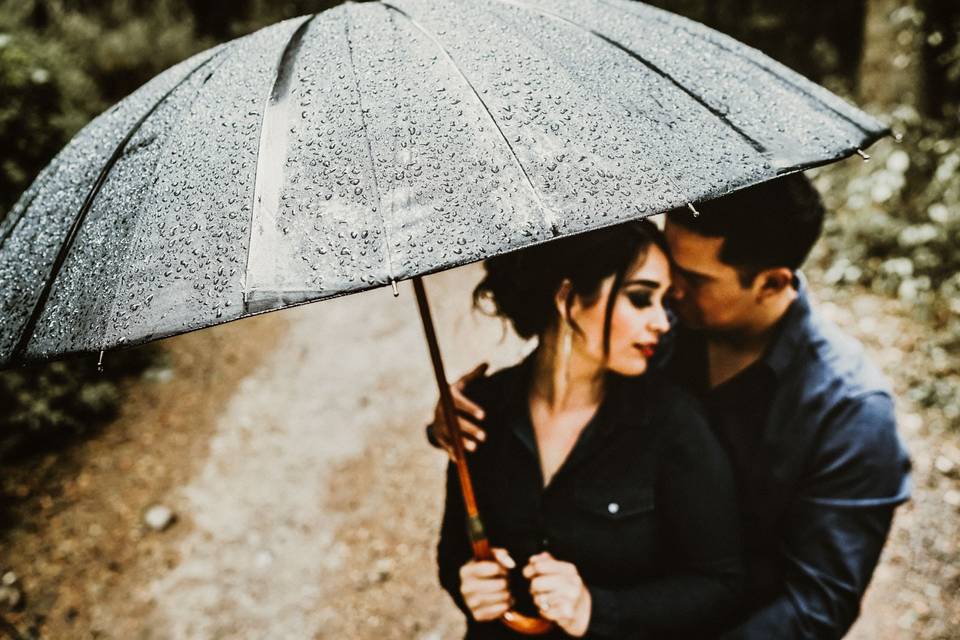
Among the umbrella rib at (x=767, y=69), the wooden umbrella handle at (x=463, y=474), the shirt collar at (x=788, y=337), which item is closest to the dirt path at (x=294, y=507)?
the shirt collar at (x=788, y=337)

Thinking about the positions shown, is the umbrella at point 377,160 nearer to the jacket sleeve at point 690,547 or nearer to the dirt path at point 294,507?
the jacket sleeve at point 690,547

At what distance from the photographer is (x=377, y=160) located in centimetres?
101

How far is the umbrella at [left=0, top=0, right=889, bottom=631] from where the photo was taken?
0.95 m

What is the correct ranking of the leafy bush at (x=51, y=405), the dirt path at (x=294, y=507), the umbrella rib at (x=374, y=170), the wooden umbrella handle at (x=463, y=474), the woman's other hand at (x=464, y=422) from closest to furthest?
the umbrella rib at (x=374, y=170)
the wooden umbrella handle at (x=463, y=474)
the woman's other hand at (x=464, y=422)
the dirt path at (x=294, y=507)
the leafy bush at (x=51, y=405)

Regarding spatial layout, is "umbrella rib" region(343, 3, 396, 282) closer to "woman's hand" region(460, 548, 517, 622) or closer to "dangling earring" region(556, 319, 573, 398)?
"dangling earring" region(556, 319, 573, 398)

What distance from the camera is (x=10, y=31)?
235 inches

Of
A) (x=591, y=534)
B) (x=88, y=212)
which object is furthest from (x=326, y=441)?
(x=88, y=212)

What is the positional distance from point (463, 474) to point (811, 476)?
40.8 inches

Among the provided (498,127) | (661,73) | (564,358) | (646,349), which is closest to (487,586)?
(564,358)

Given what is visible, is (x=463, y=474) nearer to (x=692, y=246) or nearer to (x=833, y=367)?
(x=692, y=246)

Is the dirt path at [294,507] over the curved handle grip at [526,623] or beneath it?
beneath

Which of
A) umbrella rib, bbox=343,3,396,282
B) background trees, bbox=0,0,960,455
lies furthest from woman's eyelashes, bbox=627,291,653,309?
background trees, bbox=0,0,960,455

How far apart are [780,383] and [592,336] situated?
0.67 m

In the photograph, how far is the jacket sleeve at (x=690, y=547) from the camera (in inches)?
62.5
